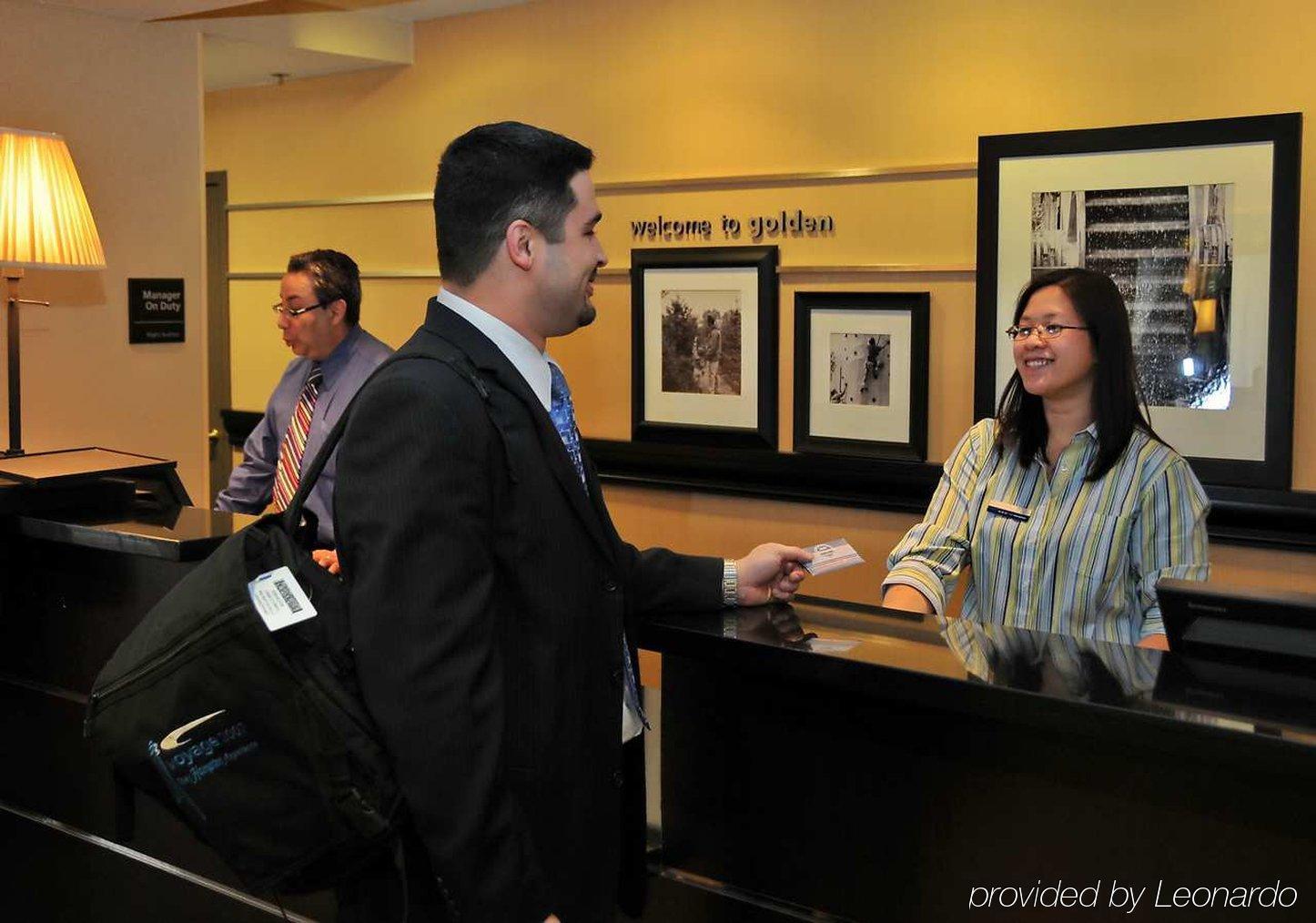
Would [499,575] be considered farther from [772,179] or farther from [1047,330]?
[772,179]

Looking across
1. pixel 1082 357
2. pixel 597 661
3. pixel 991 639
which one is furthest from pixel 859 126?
pixel 597 661

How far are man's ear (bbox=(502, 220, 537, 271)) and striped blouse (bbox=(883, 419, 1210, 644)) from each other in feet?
4.64

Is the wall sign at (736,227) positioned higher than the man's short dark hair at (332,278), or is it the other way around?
the wall sign at (736,227)

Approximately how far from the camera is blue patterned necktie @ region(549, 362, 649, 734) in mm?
2014

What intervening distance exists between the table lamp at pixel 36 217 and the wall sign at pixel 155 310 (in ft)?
2.49

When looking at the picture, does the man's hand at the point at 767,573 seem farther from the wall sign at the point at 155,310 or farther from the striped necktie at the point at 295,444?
the wall sign at the point at 155,310

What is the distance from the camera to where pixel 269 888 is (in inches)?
68.6

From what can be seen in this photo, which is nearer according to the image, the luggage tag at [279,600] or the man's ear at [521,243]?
the luggage tag at [279,600]

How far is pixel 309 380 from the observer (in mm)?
4469

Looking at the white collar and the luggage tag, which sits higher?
the white collar

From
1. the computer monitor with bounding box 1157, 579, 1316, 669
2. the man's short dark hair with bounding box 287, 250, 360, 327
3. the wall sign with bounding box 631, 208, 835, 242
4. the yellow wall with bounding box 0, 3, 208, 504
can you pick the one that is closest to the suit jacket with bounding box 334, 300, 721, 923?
the computer monitor with bounding box 1157, 579, 1316, 669

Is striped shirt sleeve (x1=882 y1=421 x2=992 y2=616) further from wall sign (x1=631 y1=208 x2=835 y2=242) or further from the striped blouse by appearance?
wall sign (x1=631 y1=208 x2=835 y2=242)

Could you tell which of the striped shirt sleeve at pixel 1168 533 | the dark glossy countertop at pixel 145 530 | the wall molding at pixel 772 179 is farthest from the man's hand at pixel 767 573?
the wall molding at pixel 772 179

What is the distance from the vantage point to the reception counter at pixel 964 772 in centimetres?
179
